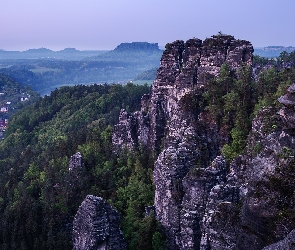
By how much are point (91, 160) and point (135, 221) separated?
1420 centimetres

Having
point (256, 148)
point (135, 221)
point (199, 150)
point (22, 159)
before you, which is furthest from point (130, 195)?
point (22, 159)

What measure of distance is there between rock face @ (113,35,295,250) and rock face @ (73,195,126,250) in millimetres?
4045

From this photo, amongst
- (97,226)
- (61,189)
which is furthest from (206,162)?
(61,189)

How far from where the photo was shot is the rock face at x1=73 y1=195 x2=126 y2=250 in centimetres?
2103

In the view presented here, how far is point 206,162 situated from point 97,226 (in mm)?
10850

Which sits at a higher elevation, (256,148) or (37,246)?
(256,148)

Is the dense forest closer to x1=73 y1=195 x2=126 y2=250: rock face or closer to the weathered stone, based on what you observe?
the weathered stone

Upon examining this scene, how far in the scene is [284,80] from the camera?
113ft

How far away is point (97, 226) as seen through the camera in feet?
69.3

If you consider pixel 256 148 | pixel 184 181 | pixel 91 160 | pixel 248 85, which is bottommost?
pixel 91 160

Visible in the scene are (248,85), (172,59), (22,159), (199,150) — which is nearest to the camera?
(199,150)

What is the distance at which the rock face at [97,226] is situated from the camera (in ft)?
69.0

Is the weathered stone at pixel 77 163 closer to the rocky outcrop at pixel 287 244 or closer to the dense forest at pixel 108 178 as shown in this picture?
the dense forest at pixel 108 178

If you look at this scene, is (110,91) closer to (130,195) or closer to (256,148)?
(130,195)
